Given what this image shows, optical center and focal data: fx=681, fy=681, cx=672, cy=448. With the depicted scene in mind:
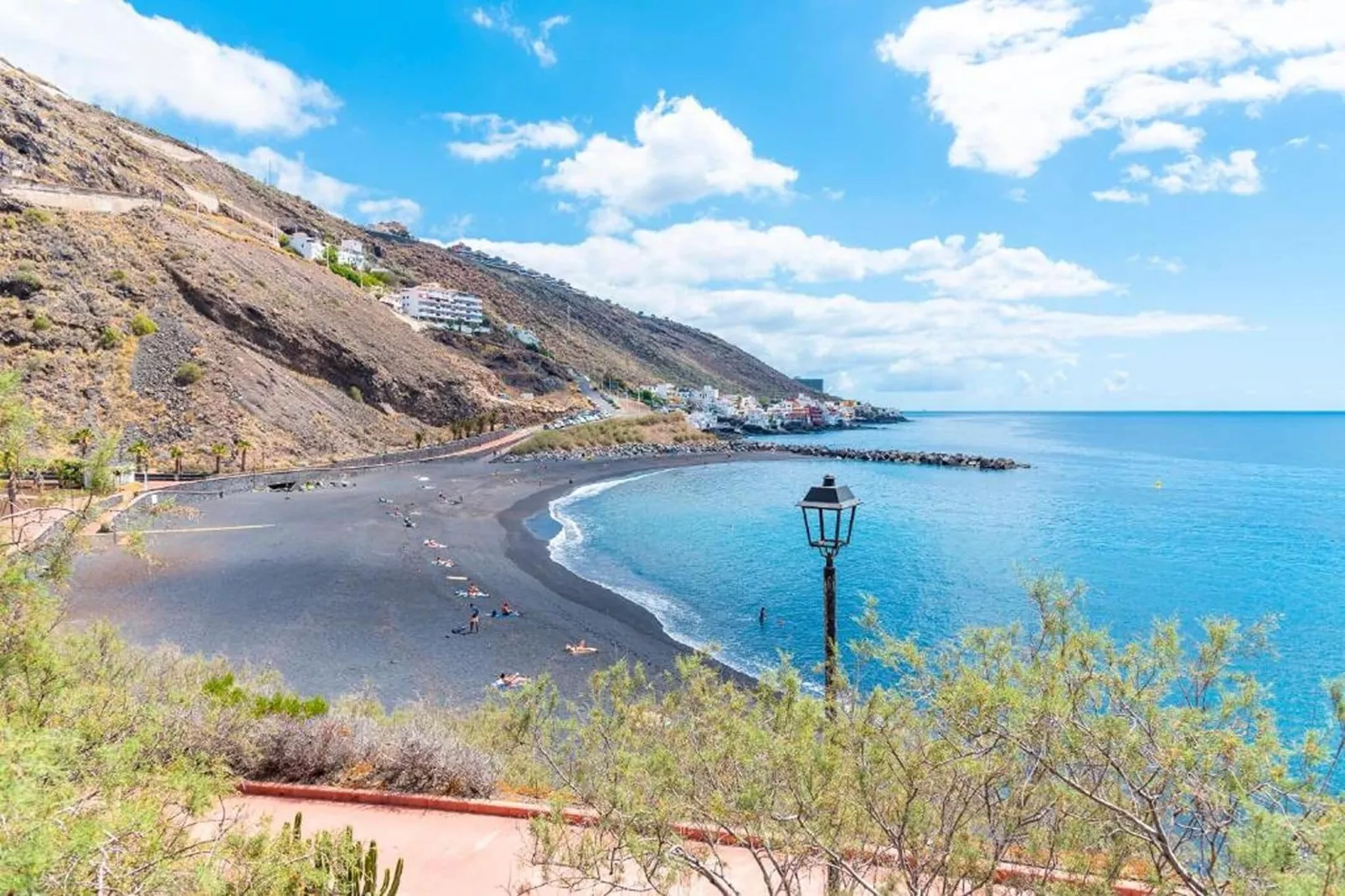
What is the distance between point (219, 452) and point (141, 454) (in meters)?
3.43

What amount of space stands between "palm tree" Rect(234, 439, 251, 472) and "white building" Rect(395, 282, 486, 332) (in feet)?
137

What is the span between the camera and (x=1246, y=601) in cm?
2258

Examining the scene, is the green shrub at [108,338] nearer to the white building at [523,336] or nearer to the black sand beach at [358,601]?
the black sand beach at [358,601]

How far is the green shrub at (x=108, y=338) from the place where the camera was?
37656mm

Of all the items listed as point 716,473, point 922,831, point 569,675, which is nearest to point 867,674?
point 569,675

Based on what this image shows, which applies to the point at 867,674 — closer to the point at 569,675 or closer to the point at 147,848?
the point at 569,675

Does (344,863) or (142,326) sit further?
(142,326)

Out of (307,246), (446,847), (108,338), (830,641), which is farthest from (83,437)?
(307,246)

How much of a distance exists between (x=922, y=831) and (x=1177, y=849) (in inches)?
51.1

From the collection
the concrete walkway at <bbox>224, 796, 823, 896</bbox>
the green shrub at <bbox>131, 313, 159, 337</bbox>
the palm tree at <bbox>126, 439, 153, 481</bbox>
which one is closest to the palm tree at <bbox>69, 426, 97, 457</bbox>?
the palm tree at <bbox>126, 439, 153, 481</bbox>

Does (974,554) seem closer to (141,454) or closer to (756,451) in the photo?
(141,454)

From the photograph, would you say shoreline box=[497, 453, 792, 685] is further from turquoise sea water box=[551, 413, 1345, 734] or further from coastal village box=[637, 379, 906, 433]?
coastal village box=[637, 379, 906, 433]

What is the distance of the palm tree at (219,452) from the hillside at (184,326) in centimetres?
89

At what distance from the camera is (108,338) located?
124 ft
